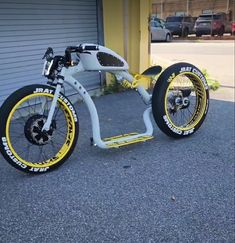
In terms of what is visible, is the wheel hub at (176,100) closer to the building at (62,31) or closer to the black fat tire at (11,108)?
the black fat tire at (11,108)

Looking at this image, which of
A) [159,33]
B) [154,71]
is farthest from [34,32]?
[159,33]

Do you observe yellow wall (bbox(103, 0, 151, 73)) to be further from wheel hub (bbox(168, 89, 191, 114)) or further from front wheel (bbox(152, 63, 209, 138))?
wheel hub (bbox(168, 89, 191, 114))

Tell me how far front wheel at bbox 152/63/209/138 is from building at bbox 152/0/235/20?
3014 centimetres

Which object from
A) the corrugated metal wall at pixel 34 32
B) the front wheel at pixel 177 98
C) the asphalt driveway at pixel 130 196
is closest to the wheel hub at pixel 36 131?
the asphalt driveway at pixel 130 196

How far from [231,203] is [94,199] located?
1232 millimetres

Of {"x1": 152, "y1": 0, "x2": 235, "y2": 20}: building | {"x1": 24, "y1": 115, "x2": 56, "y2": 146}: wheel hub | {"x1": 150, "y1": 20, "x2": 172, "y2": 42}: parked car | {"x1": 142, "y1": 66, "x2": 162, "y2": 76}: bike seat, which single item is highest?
{"x1": 152, "y1": 0, "x2": 235, "y2": 20}: building

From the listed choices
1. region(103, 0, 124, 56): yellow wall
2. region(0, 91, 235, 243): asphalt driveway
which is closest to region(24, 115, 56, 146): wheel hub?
region(0, 91, 235, 243): asphalt driveway

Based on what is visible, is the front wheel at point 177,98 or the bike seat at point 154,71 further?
the bike seat at point 154,71

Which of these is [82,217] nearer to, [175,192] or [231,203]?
[175,192]

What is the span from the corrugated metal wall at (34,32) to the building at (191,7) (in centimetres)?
2820

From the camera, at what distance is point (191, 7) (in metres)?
37.2

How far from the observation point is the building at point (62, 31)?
241 inches

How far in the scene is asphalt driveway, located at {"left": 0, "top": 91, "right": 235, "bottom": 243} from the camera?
9.68ft

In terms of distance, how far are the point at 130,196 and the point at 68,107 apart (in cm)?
119
